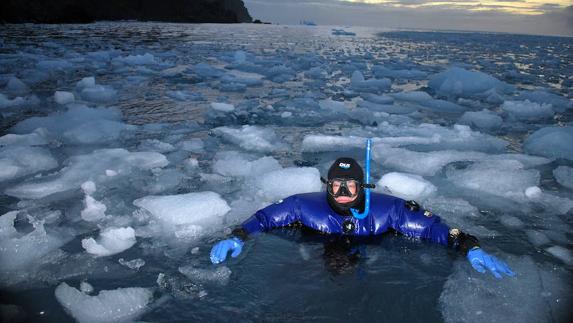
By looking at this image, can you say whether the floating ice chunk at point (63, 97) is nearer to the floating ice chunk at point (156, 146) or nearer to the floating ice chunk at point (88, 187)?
the floating ice chunk at point (156, 146)

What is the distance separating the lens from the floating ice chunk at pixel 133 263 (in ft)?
9.89

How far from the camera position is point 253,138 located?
6.37 m

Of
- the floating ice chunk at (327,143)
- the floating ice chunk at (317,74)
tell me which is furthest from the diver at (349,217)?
the floating ice chunk at (317,74)

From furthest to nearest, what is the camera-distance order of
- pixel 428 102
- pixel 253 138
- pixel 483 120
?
pixel 428 102 → pixel 483 120 → pixel 253 138

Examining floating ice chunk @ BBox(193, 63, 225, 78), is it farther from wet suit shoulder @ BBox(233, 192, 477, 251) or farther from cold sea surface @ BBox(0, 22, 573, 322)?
wet suit shoulder @ BBox(233, 192, 477, 251)

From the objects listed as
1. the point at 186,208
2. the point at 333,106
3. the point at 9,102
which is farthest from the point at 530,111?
the point at 9,102

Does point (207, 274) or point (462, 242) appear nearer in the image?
point (207, 274)

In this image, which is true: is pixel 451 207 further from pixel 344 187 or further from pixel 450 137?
pixel 450 137

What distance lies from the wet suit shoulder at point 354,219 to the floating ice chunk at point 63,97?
7265 millimetres

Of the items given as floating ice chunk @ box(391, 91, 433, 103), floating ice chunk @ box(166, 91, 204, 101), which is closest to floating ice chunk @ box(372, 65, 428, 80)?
floating ice chunk @ box(391, 91, 433, 103)

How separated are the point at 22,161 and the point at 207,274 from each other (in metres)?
3.43

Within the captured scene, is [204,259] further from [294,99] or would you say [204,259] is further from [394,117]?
[294,99]

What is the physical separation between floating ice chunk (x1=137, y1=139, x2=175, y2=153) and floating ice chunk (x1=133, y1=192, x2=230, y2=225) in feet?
6.35

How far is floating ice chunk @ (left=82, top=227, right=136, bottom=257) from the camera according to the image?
10.4 ft
